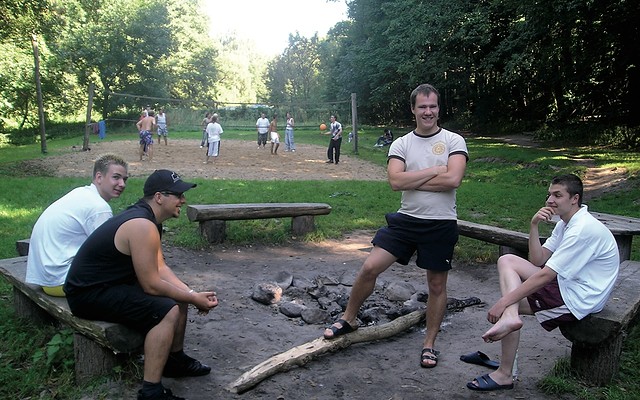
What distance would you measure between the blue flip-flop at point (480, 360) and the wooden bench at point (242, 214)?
159 inches

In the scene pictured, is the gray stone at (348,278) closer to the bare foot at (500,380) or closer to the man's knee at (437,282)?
the man's knee at (437,282)

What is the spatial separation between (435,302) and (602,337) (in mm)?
1086

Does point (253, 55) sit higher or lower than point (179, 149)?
higher

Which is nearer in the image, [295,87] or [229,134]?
[229,134]

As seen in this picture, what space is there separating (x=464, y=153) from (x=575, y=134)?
62.5ft

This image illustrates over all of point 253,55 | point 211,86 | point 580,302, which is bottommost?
point 580,302

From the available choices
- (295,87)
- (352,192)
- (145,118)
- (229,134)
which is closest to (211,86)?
(295,87)

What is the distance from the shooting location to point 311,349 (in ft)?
→ 13.0

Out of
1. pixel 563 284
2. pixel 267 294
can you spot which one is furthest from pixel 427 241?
pixel 267 294

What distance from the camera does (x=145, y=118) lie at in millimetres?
18719

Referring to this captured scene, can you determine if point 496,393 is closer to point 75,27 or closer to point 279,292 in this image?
point 279,292

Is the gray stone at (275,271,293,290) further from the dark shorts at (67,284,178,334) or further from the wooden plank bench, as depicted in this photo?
the wooden plank bench

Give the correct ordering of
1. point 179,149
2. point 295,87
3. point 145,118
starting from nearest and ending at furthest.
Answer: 1. point 145,118
2. point 179,149
3. point 295,87

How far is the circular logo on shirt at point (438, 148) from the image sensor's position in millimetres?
3920
